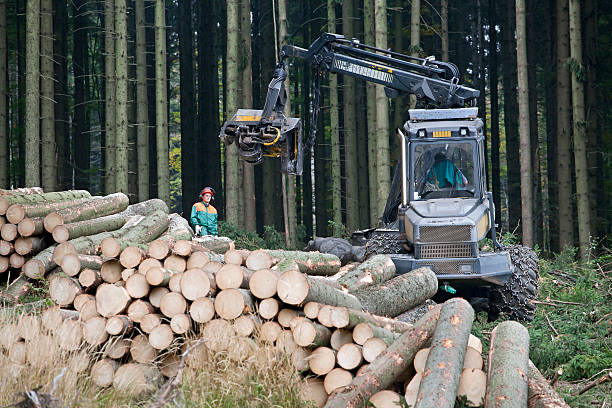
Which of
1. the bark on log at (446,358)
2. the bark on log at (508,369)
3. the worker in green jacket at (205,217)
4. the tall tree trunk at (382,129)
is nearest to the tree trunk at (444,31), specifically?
the tall tree trunk at (382,129)

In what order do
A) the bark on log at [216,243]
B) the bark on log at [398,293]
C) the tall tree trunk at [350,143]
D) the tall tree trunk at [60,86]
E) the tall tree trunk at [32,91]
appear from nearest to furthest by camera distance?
the bark on log at [398,293] < the bark on log at [216,243] < the tall tree trunk at [32,91] < the tall tree trunk at [350,143] < the tall tree trunk at [60,86]

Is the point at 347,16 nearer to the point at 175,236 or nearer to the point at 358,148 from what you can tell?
the point at 358,148

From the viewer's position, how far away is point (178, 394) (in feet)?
18.8

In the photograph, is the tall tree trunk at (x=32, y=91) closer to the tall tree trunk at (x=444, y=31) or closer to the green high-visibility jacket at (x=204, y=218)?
the green high-visibility jacket at (x=204, y=218)

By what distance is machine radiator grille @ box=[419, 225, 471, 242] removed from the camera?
33.7ft

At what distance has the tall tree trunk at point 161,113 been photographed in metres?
18.8

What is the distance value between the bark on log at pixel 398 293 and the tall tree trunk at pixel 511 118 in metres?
16.8

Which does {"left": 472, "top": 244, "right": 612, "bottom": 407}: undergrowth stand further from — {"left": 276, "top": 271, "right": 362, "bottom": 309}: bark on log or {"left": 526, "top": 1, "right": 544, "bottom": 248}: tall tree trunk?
{"left": 526, "top": 1, "right": 544, "bottom": 248}: tall tree trunk


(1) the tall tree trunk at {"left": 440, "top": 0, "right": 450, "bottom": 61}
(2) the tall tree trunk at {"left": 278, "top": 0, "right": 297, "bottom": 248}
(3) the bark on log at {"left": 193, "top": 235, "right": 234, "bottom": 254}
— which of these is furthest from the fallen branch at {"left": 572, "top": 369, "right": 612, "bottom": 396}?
Result: (1) the tall tree trunk at {"left": 440, "top": 0, "right": 450, "bottom": 61}

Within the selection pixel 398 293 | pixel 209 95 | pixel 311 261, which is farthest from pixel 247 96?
pixel 398 293

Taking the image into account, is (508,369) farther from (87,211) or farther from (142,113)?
(142,113)

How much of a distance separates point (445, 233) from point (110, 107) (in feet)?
37.1

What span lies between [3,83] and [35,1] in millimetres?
3794

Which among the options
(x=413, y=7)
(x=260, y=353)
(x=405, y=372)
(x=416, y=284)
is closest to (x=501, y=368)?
(x=405, y=372)
